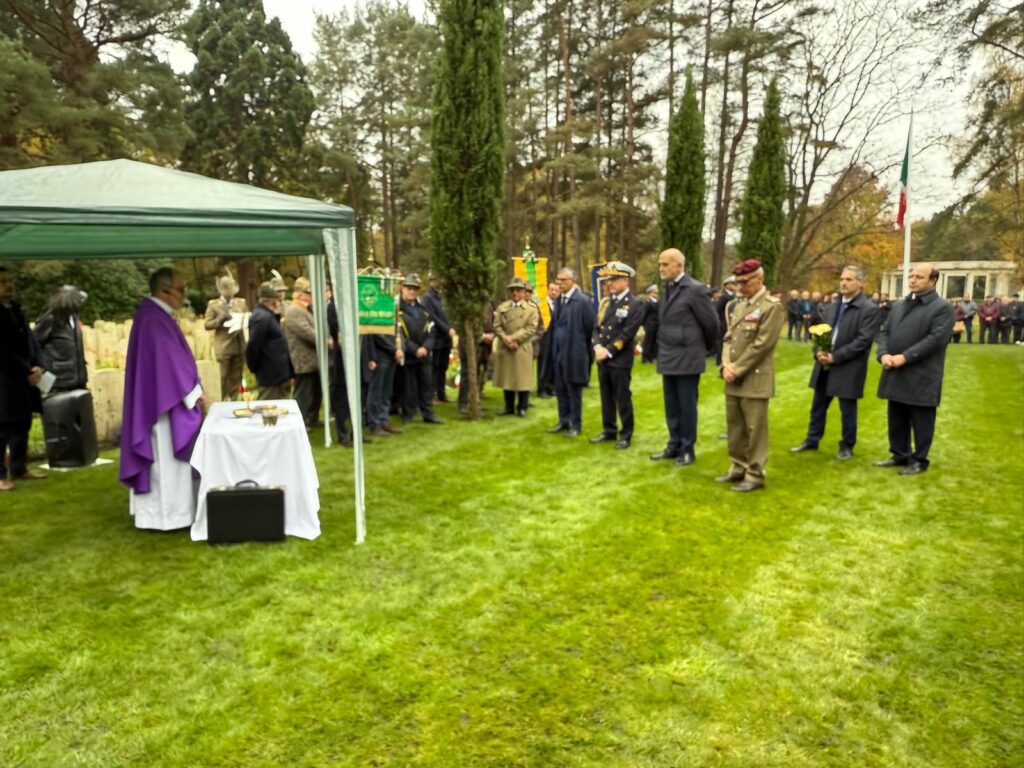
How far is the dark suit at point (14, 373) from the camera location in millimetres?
6012

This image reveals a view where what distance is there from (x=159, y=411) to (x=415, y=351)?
419 cm

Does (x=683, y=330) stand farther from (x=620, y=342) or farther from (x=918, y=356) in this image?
(x=918, y=356)

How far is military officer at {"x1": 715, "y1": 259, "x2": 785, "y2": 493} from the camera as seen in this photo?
5695mm

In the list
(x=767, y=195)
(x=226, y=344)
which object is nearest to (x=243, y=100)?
(x=767, y=195)

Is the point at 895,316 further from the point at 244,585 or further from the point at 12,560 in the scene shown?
the point at 12,560

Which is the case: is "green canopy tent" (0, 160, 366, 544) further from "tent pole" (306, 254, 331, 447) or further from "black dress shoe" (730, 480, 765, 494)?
"black dress shoe" (730, 480, 765, 494)

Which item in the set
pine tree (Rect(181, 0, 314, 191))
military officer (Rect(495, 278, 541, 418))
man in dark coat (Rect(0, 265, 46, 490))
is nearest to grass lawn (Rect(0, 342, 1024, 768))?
man in dark coat (Rect(0, 265, 46, 490))

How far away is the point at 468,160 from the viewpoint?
29.7 feet

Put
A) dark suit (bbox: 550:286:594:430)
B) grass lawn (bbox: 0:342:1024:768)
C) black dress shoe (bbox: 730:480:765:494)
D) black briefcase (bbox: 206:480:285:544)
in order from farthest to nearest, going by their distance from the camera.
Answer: dark suit (bbox: 550:286:594:430)
black dress shoe (bbox: 730:480:765:494)
black briefcase (bbox: 206:480:285:544)
grass lawn (bbox: 0:342:1024:768)

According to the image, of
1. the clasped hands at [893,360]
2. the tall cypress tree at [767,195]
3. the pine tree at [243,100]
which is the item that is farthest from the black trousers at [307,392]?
the pine tree at [243,100]

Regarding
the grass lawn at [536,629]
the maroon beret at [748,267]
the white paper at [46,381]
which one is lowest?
the grass lawn at [536,629]

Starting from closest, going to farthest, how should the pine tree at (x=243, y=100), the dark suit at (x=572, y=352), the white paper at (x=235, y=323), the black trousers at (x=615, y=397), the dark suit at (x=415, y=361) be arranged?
the black trousers at (x=615, y=397), the dark suit at (x=572, y=352), the white paper at (x=235, y=323), the dark suit at (x=415, y=361), the pine tree at (x=243, y=100)

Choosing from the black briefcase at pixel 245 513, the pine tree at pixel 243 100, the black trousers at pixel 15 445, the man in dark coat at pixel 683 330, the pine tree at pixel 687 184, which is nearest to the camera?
the black briefcase at pixel 245 513

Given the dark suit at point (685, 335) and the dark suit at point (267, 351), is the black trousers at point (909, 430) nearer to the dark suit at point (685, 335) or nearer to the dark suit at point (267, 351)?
the dark suit at point (685, 335)
